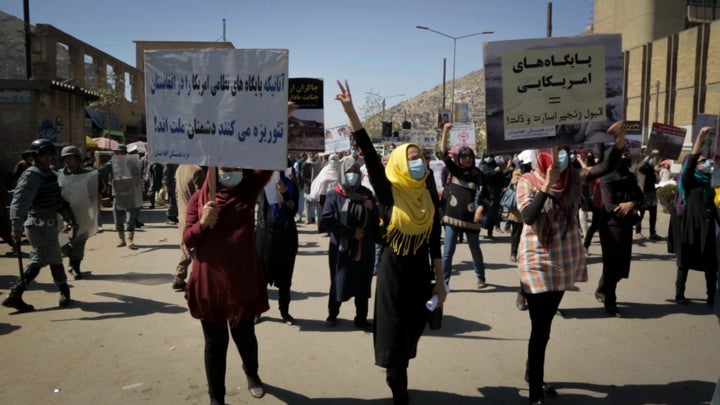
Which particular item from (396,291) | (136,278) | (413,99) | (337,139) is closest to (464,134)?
(337,139)

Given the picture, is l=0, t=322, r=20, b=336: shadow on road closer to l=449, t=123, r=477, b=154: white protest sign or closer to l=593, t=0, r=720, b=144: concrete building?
l=449, t=123, r=477, b=154: white protest sign

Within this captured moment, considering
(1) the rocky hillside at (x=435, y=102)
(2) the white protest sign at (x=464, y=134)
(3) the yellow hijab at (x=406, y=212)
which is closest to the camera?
(3) the yellow hijab at (x=406, y=212)

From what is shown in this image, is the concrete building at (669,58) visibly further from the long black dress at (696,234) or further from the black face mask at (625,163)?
the black face mask at (625,163)

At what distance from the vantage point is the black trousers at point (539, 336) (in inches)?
152

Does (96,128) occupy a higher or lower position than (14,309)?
higher

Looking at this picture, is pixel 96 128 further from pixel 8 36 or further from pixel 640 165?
pixel 640 165

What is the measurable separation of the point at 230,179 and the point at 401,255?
4.29 feet

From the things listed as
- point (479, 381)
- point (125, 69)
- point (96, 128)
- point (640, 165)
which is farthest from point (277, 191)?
point (125, 69)

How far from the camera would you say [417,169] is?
143 inches

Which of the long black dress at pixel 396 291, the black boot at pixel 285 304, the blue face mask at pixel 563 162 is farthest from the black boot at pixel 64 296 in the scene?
the blue face mask at pixel 563 162

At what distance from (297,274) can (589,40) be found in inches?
226

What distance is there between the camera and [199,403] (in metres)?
3.94

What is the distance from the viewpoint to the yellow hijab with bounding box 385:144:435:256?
3635 mm

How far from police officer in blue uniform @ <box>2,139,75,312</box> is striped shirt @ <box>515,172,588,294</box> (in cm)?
529
